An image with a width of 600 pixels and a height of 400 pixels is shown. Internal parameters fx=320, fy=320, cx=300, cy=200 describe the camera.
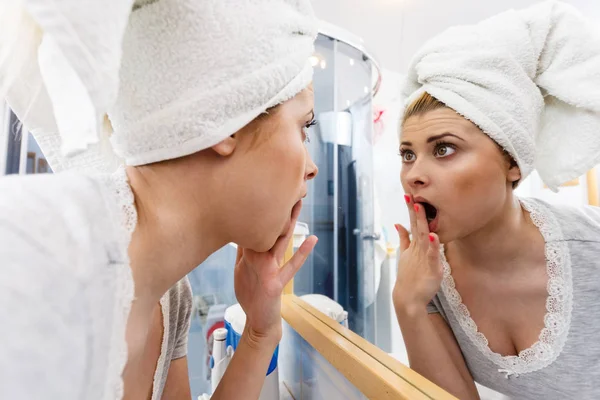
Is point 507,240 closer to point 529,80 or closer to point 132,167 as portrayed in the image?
point 529,80

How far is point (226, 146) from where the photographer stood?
387 mm

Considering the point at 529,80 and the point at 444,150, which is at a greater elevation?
the point at 529,80

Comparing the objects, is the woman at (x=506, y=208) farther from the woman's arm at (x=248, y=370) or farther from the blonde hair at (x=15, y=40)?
the blonde hair at (x=15, y=40)

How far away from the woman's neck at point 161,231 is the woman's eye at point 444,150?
46cm

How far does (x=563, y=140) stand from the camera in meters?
0.64

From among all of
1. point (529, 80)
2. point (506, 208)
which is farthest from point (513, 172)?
point (529, 80)

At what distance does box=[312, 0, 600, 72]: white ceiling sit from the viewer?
3.41 ft

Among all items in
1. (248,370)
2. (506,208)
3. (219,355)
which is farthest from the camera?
(219,355)

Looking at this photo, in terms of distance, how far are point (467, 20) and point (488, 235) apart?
2.55ft

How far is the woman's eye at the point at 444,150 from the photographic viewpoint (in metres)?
0.62

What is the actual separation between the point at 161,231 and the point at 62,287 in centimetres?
12

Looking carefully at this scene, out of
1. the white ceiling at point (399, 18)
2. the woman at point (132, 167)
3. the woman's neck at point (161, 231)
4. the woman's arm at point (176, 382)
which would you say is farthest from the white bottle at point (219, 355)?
the white ceiling at point (399, 18)

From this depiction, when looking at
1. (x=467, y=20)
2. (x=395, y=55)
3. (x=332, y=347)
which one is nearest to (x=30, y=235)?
(x=332, y=347)

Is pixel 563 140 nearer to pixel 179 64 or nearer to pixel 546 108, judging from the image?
pixel 546 108
